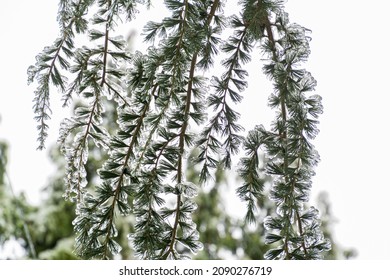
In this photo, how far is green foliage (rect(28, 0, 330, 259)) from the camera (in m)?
0.46

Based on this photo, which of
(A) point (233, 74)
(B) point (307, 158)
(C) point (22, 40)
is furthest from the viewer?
(C) point (22, 40)

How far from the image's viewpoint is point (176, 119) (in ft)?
1.65

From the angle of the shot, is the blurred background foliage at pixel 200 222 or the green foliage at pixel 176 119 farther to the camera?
the blurred background foliage at pixel 200 222

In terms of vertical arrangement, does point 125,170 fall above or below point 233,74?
below

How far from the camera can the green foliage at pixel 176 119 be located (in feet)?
1.52

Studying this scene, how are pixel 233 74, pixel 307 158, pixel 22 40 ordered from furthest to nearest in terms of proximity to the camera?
pixel 22 40
pixel 233 74
pixel 307 158

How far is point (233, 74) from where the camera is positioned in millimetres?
551

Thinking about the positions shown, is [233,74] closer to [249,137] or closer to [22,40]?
[249,137]

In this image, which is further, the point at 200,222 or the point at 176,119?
the point at 200,222

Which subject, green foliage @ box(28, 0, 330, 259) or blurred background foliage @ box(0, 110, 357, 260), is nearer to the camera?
green foliage @ box(28, 0, 330, 259)
